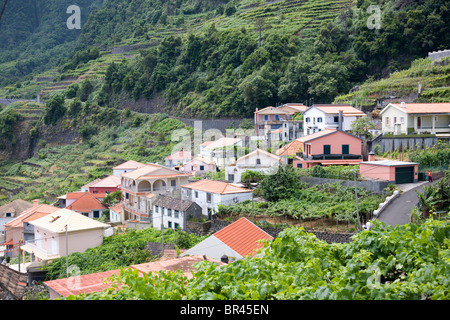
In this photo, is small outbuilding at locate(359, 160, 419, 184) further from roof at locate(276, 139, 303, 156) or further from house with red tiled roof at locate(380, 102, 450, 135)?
roof at locate(276, 139, 303, 156)

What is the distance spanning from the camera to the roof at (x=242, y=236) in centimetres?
1015

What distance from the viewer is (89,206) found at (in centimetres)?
2116

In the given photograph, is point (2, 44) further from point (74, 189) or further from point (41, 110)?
point (74, 189)

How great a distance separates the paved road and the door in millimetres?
849

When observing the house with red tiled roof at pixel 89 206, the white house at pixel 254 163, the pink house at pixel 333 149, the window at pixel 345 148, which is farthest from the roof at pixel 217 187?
the house with red tiled roof at pixel 89 206

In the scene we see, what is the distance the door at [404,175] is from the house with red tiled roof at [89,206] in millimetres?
12935

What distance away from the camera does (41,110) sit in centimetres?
4138

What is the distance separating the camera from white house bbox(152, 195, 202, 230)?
1558cm

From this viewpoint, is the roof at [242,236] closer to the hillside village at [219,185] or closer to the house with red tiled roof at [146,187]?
the hillside village at [219,185]

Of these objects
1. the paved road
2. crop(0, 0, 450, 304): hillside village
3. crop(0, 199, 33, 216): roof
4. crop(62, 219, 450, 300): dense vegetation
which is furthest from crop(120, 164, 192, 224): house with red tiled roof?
crop(62, 219, 450, 300): dense vegetation
